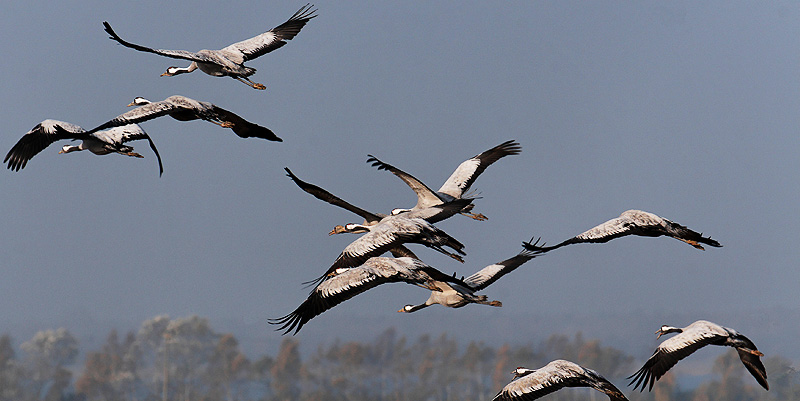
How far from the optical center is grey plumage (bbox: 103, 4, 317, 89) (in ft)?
67.6

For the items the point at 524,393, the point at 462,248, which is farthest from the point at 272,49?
the point at 524,393

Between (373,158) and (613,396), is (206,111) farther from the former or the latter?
(613,396)

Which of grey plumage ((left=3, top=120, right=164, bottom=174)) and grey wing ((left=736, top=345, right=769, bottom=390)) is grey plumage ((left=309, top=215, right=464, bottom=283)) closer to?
grey plumage ((left=3, top=120, right=164, bottom=174))

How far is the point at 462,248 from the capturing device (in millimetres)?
19859

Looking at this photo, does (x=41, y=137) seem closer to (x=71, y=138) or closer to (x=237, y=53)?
(x=71, y=138)

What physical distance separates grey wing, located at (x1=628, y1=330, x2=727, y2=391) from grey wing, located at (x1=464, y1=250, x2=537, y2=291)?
3913 millimetres

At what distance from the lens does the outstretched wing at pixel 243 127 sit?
20.7 meters

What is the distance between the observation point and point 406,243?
20.6 metres

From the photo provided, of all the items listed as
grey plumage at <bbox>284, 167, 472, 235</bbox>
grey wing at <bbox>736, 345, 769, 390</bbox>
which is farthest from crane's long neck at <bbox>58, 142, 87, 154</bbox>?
grey wing at <bbox>736, 345, 769, 390</bbox>

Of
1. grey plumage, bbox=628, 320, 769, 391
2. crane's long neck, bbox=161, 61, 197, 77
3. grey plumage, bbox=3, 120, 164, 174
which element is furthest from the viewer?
crane's long neck, bbox=161, 61, 197, 77

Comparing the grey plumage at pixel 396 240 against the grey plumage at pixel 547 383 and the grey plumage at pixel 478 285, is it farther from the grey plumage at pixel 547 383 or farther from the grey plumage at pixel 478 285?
the grey plumage at pixel 547 383

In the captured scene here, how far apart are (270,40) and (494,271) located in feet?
32.2

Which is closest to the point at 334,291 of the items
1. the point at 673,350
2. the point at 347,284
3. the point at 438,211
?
the point at 347,284

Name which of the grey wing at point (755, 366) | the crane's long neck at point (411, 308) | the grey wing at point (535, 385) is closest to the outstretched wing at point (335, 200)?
the crane's long neck at point (411, 308)
